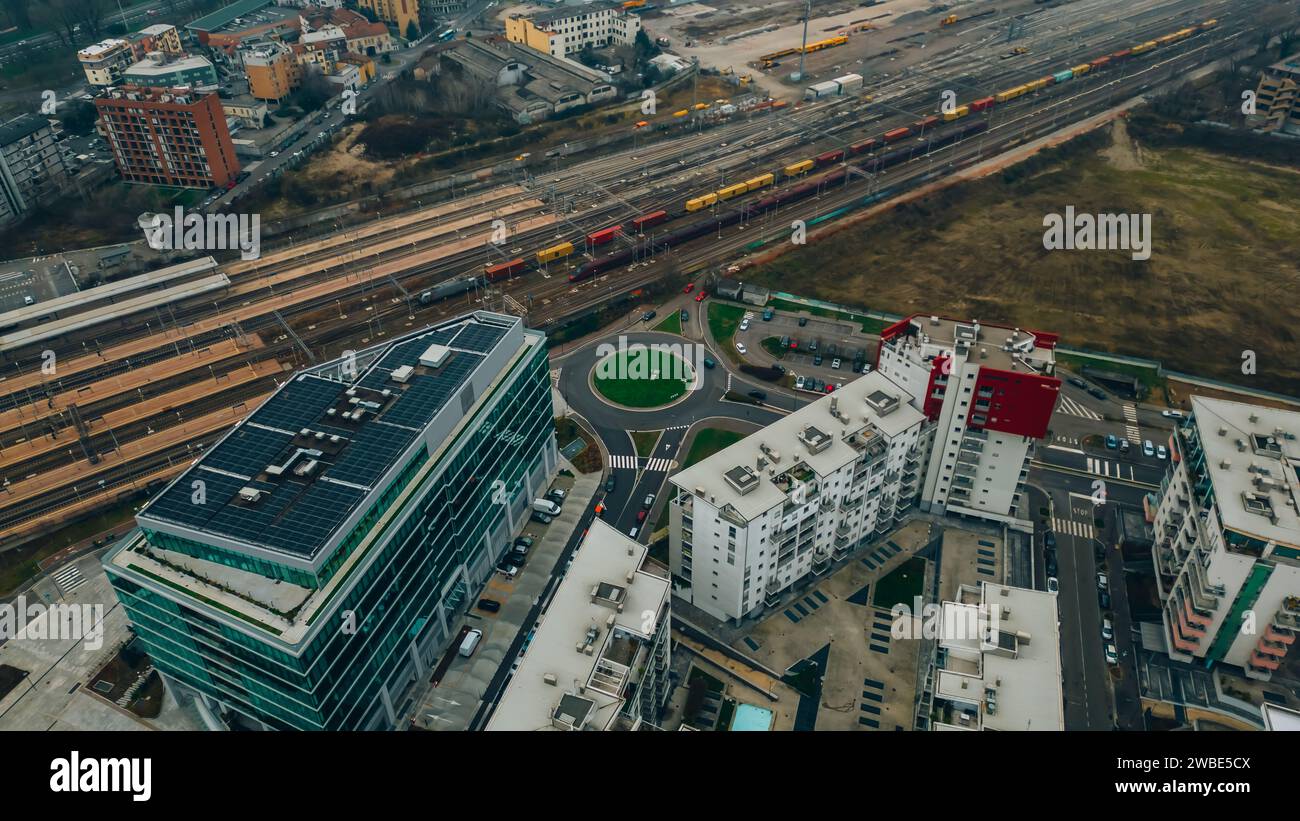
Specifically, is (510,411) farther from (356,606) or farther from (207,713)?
(207,713)

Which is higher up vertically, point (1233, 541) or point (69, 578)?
point (1233, 541)

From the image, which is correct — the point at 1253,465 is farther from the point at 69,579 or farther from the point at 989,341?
the point at 69,579

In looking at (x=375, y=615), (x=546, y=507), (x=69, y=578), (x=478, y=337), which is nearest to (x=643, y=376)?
(x=546, y=507)

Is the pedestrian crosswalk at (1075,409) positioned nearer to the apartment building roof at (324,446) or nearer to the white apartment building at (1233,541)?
the white apartment building at (1233,541)

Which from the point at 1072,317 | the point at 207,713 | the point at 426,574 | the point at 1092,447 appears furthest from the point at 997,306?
the point at 207,713

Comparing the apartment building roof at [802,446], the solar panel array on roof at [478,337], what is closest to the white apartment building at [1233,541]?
the apartment building roof at [802,446]
